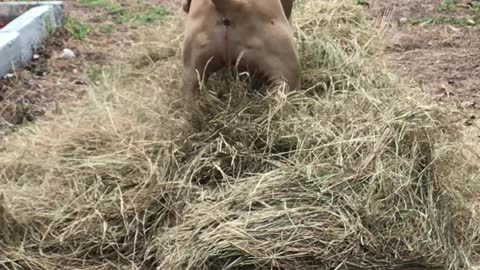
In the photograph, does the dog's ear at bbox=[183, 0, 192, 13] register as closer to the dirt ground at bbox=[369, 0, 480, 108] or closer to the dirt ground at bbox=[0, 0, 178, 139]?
the dirt ground at bbox=[0, 0, 178, 139]

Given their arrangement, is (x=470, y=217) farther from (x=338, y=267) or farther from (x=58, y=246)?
(x=58, y=246)

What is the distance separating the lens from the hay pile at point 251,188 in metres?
3.12

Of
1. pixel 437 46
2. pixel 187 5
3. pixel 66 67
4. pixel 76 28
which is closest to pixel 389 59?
pixel 437 46

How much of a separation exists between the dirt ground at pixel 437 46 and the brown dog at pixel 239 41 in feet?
5.47

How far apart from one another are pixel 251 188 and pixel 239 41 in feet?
2.44

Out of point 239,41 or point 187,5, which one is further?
point 187,5

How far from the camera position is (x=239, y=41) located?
3.72 meters

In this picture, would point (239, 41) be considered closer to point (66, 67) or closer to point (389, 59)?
point (389, 59)

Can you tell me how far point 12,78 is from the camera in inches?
216

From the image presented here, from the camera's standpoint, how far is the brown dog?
3734 mm

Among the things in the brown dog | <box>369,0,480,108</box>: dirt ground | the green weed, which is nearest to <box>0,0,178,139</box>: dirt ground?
the green weed

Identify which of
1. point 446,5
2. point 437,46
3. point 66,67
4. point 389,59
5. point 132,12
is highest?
point 66,67

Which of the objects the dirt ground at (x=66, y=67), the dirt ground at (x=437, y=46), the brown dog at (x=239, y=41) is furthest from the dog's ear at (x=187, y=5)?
the dirt ground at (x=437, y=46)

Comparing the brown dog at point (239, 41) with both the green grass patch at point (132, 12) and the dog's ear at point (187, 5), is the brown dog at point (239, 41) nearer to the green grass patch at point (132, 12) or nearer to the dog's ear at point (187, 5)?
the dog's ear at point (187, 5)
